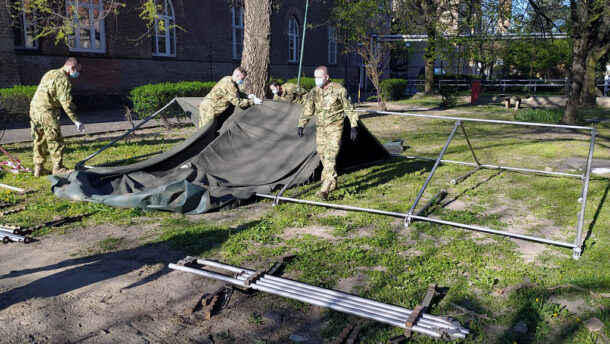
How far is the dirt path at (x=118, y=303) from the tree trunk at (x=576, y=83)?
44.0 ft

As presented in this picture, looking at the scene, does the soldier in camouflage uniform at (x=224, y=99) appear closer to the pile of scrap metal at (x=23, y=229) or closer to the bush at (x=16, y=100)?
the pile of scrap metal at (x=23, y=229)

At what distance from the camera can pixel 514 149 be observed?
1162 centimetres

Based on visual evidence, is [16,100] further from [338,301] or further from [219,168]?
[338,301]

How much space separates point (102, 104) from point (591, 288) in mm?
18481

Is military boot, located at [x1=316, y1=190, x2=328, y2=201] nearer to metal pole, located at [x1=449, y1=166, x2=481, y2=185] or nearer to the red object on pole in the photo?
metal pole, located at [x1=449, y1=166, x2=481, y2=185]

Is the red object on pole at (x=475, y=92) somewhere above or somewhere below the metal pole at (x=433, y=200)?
above

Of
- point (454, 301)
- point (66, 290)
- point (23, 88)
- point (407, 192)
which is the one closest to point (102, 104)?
point (23, 88)

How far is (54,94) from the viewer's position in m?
8.34

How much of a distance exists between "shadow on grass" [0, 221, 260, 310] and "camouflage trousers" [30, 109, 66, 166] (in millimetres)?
3921

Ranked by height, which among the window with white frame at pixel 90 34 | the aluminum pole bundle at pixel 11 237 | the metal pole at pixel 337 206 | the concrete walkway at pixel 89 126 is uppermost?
the window with white frame at pixel 90 34

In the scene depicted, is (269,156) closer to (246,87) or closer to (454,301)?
(246,87)

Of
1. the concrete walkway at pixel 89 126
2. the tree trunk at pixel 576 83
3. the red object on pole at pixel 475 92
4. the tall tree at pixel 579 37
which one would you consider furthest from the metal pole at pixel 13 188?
the red object on pole at pixel 475 92

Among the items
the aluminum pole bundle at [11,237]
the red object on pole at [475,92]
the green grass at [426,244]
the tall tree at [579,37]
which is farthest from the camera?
the red object on pole at [475,92]

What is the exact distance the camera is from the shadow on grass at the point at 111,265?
4.34 m
